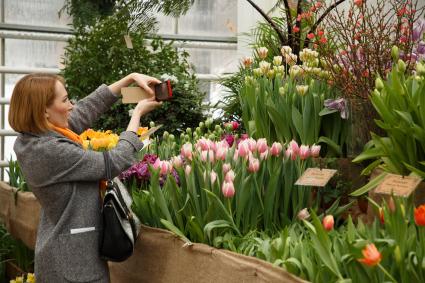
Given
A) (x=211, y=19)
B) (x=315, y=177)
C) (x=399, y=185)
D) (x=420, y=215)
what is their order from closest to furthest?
(x=420, y=215) < (x=399, y=185) < (x=315, y=177) < (x=211, y=19)

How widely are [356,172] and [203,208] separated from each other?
2.00 feet

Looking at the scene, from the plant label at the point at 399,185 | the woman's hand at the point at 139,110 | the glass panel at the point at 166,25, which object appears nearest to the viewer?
the plant label at the point at 399,185

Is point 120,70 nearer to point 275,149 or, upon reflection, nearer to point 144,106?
point 144,106

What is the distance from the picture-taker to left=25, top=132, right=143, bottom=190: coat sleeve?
215cm

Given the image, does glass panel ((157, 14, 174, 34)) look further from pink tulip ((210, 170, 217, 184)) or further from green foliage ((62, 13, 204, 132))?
pink tulip ((210, 170, 217, 184))

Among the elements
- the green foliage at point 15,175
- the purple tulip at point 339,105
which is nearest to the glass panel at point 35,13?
the green foliage at point 15,175

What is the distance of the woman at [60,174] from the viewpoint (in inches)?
85.4

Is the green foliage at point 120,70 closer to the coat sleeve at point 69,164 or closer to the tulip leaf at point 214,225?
the coat sleeve at point 69,164

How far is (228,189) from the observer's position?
1998mm

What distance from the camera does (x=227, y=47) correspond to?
7336 mm

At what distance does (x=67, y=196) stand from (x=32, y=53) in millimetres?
4737

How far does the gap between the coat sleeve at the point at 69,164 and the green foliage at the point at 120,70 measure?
192 cm

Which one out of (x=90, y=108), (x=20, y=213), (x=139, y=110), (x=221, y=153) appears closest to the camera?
(x=221, y=153)

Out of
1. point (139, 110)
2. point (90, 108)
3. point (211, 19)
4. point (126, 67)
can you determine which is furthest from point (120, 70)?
point (211, 19)
